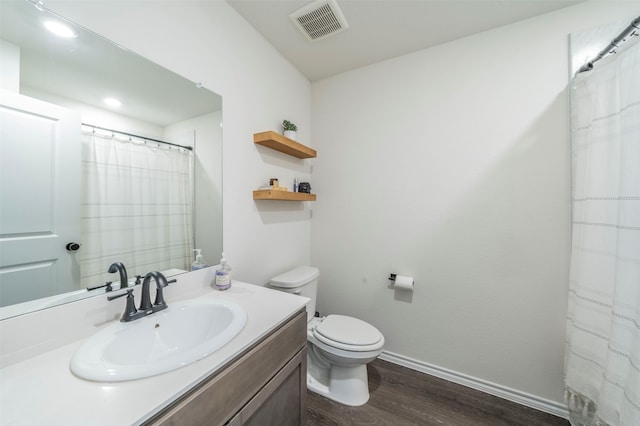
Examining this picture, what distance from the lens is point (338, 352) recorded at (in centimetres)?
138

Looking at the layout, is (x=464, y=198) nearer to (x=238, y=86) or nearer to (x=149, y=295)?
(x=238, y=86)

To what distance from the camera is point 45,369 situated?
64cm

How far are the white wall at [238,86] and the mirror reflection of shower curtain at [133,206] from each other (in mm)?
244

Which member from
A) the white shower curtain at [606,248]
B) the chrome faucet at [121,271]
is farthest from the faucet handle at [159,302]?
the white shower curtain at [606,248]

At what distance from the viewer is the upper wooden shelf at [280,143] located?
1.52 metres

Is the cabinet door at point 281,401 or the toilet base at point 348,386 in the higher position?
the cabinet door at point 281,401

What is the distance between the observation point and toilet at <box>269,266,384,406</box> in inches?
54.1

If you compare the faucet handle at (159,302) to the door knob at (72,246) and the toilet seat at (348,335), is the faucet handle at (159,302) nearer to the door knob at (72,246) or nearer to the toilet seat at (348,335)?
the door knob at (72,246)

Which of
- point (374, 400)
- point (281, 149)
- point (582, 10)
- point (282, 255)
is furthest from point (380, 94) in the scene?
point (374, 400)

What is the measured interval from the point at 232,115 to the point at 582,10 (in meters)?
2.11

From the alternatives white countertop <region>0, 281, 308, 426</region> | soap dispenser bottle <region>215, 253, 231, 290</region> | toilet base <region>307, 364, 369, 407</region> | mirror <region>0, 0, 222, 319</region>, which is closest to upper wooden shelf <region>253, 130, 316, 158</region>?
mirror <region>0, 0, 222, 319</region>

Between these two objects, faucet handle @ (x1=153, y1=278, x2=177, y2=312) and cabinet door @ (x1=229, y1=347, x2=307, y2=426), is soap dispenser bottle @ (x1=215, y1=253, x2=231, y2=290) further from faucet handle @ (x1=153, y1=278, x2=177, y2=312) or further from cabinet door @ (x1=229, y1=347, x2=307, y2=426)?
cabinet door @ (x1=229, y1=347, x2=307, y2=426)

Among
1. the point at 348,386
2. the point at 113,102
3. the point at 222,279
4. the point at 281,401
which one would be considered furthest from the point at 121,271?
the point at 348,386

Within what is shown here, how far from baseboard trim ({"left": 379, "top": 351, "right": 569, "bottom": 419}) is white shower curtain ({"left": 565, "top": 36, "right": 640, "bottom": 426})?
4.0 inches
